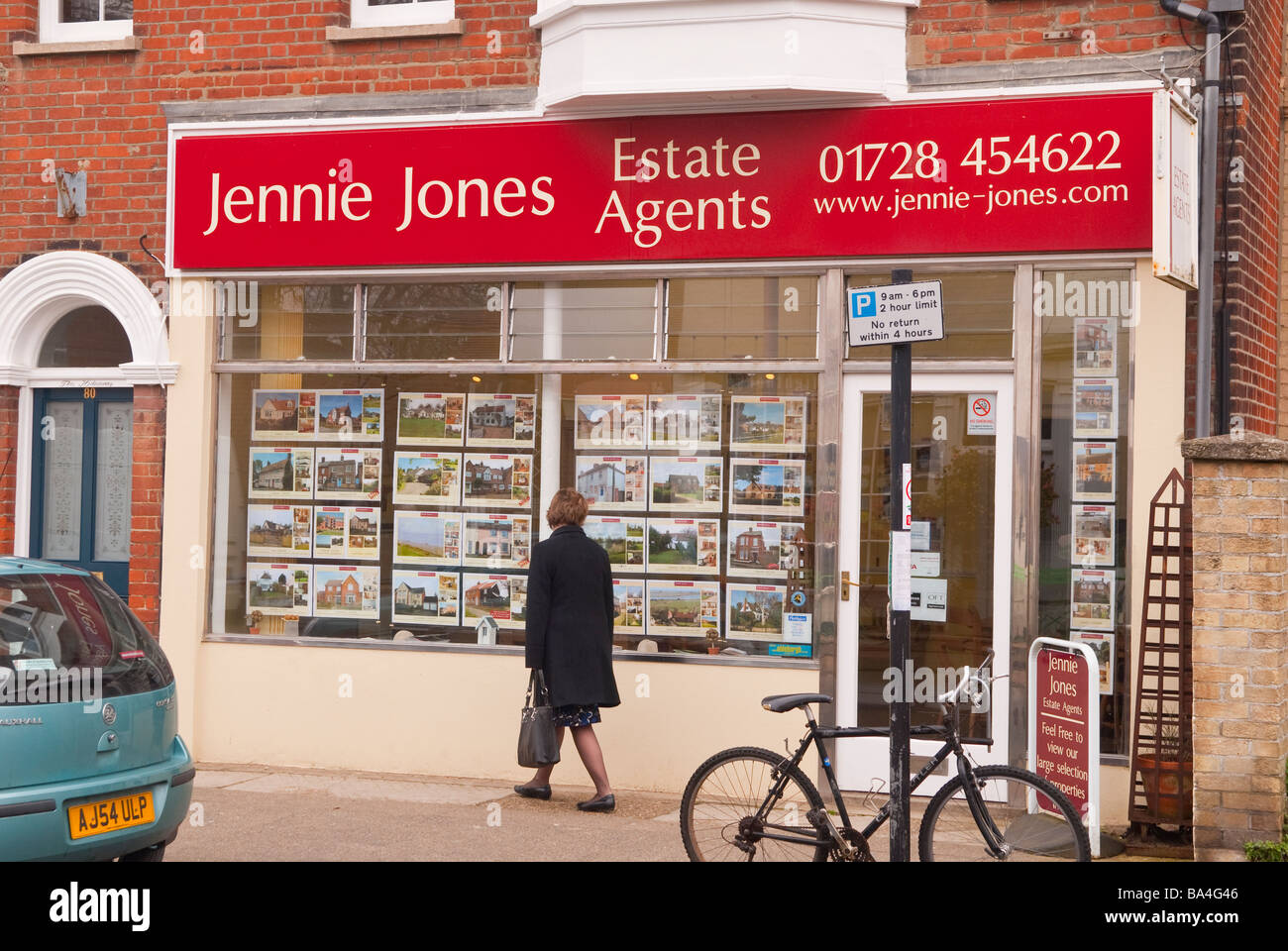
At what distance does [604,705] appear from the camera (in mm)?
8727

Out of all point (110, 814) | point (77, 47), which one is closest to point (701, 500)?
point (110, 814)

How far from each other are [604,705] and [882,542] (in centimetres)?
206

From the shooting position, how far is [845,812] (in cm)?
662

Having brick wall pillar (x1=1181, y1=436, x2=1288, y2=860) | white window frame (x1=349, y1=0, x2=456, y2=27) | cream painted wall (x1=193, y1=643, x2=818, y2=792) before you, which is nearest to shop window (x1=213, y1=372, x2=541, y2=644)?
cream painted wall (x1=193, y1=643, x2=818, y2=792)

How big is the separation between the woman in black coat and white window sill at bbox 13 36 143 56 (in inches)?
198

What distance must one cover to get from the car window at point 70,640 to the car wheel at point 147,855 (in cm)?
73

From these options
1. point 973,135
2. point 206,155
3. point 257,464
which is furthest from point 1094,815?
point 206,155

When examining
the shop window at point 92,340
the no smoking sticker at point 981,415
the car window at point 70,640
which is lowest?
the car window at point 70,640

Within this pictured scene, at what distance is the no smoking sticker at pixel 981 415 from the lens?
888 centimetres

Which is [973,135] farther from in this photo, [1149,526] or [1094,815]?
[1094,815]

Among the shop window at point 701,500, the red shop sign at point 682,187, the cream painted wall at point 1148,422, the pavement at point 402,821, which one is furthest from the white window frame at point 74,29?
the cream painted wall at point 1148,422

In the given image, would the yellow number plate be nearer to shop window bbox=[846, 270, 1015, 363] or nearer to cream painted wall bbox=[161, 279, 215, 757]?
cream painted wall bbox=[161, 279, 215, 757]

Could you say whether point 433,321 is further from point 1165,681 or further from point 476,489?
point 1165,681

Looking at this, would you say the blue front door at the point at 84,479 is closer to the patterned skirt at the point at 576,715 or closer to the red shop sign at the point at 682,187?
the red shop sign at the point at 682,187
